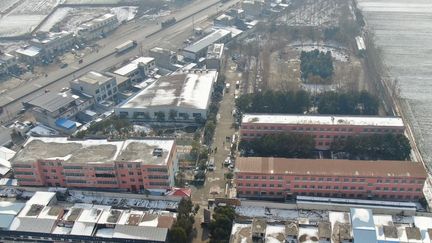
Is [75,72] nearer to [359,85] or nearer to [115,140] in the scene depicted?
[115,140]

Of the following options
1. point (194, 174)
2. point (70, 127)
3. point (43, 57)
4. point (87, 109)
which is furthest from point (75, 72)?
point (194, 174)

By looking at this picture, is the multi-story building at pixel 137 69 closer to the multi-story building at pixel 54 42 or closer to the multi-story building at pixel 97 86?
the multi-story building at pixel 97 86

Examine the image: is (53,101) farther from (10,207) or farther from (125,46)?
(125,46)

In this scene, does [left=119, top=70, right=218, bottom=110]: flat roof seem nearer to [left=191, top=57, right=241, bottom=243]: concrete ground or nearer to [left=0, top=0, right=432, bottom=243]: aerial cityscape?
[left=0, top=0, right=432, bottom=243]: aerial cityscape

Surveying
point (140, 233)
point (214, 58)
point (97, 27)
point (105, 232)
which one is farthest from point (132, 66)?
point (140, 233)

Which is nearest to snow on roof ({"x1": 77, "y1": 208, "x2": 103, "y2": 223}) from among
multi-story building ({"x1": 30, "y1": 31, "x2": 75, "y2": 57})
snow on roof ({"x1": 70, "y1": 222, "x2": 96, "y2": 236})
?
snow on roof ({"x1": 70, "y1": 222, "x2": 96, "y2": 236})
